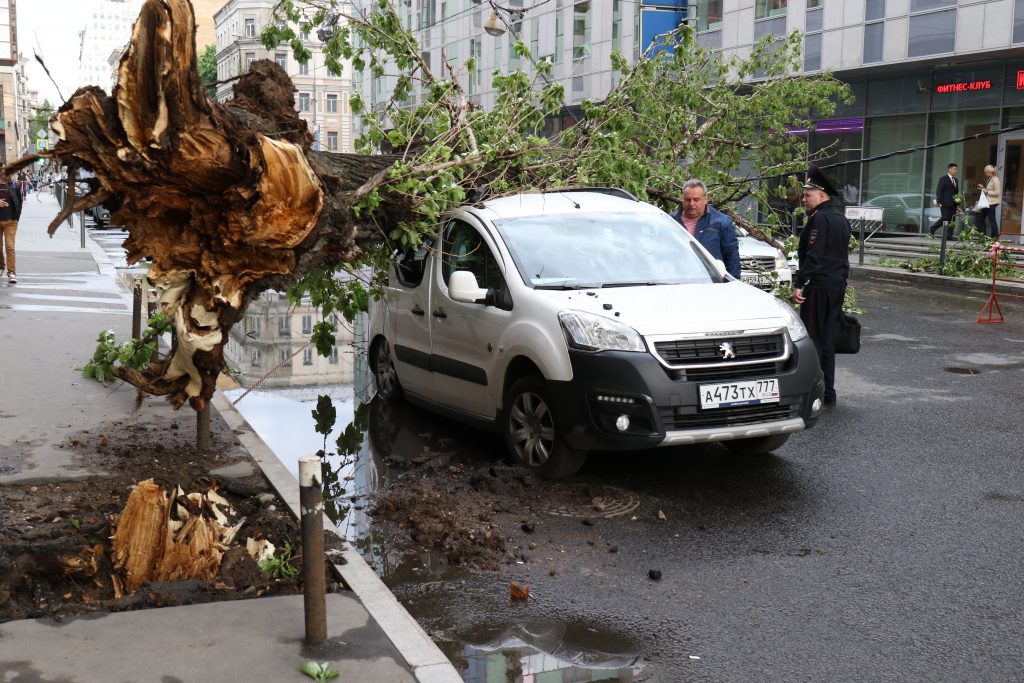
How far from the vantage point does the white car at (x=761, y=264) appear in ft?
43.2

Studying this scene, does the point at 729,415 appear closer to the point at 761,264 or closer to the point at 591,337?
the point at 591,337

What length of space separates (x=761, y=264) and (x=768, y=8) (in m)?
22.9

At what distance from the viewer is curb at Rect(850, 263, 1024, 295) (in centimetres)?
1995

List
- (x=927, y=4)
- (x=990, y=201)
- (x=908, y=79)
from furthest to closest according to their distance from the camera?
(x=908, y=79)
(x=927, y=4)
(x=990, y=201)

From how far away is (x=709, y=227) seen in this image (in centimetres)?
966

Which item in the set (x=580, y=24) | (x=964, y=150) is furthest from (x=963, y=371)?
(x=580, y=24)

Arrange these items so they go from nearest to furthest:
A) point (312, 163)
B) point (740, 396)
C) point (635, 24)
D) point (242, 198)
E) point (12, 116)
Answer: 1. point (242, 198)
2. point (312, 163)
3. point (740, 396)
4. point (635, 24)
5. point (12, 116)

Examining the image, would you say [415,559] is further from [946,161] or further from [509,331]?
[946,161]

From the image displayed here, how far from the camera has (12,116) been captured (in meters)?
123

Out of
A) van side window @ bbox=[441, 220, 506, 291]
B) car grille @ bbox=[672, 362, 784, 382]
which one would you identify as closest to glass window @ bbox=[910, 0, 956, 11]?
van side window @ bbox=[441, 220, 506, 291]

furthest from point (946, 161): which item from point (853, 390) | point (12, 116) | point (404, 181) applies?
point (12, 116)

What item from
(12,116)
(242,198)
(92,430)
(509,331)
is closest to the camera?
(242,198)

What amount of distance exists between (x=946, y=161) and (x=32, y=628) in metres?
29.2

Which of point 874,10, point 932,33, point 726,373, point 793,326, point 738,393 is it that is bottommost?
point 738,393
